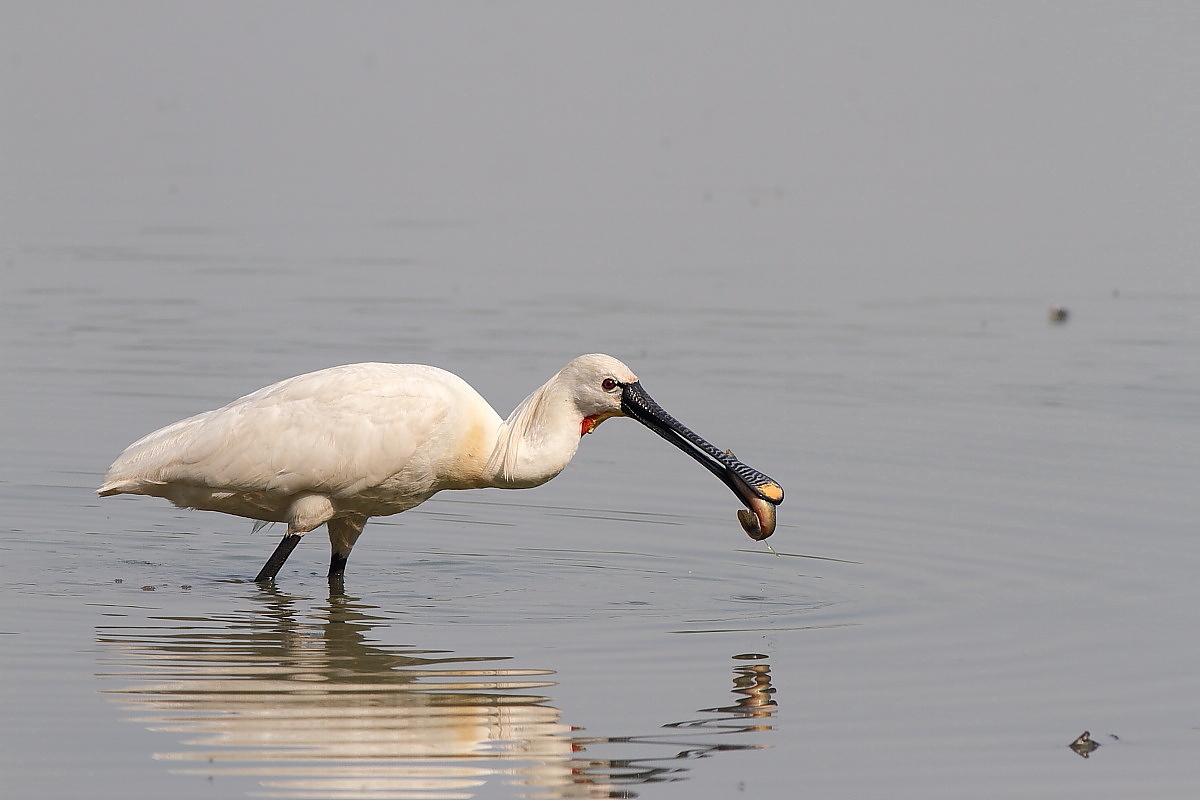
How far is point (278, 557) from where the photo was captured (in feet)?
37.1

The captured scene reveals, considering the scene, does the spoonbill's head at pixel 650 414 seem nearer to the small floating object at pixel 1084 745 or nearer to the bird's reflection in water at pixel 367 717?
the bird's reflection in water at pixel 367 717

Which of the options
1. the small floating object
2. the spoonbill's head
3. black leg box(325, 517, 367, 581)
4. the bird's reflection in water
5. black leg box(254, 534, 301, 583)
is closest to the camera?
the bird's reflection in water

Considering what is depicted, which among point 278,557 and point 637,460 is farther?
point 637,460

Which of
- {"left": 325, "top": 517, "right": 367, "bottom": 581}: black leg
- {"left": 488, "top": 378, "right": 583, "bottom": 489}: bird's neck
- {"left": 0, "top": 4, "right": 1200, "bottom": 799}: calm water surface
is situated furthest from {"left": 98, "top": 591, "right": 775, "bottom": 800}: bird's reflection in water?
{"left": 488, "top": 378, "right": 583, "bottom": 489}: bird's neck

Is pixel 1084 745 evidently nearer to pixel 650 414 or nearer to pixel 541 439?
pixel 650 414

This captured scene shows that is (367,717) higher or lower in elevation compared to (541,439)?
lower

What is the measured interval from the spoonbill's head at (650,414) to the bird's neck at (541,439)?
10 cm

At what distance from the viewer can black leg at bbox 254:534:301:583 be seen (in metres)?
11.3

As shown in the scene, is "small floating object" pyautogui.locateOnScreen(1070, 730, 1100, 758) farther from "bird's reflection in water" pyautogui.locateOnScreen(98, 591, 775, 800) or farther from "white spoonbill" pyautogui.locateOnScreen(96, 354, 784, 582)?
"white spoonbill" pyautogui.locateOnScreen(96, 354, 784, 582)

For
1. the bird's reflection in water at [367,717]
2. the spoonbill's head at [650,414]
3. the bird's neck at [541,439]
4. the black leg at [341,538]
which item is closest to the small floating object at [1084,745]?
the bird's reflection in water at [367,717]

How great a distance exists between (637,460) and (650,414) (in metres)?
3.68

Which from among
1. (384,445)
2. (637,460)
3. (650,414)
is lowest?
(384,445)

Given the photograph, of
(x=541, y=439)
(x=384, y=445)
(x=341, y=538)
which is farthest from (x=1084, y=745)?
(x=341, y=538)

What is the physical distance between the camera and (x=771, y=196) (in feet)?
89.0
